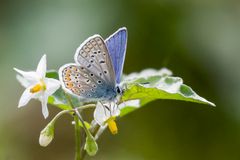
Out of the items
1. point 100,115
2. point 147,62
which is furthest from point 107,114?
point 147,62

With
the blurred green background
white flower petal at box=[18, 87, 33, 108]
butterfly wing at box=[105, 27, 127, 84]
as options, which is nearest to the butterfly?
butterfly wing at box=[105, 27, 127, 84]

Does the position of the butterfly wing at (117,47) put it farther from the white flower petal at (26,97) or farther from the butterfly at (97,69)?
the white flower petal at (26,97)

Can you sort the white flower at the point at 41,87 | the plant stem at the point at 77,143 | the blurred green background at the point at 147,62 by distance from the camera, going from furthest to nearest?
the blurred green background at the point at 147,62, the white flower at the point at 41,87, the plant stem at the point at 77,143

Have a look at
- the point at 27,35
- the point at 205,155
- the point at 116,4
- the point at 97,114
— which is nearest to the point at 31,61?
the point at 27,35

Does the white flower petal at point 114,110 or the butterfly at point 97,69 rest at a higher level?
the butterfly at point 97,69

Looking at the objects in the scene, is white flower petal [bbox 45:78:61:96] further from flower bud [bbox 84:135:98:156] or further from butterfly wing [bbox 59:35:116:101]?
flower bud [bbox 84:135:98:156]

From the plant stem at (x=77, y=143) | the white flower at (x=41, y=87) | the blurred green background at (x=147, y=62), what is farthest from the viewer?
the blurred green background at (x=147, y=62)

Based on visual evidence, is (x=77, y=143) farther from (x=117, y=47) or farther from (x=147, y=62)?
(x=147, y=62)

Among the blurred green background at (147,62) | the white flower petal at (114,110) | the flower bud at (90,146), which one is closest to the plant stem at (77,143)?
the flower bud at (90,146)
